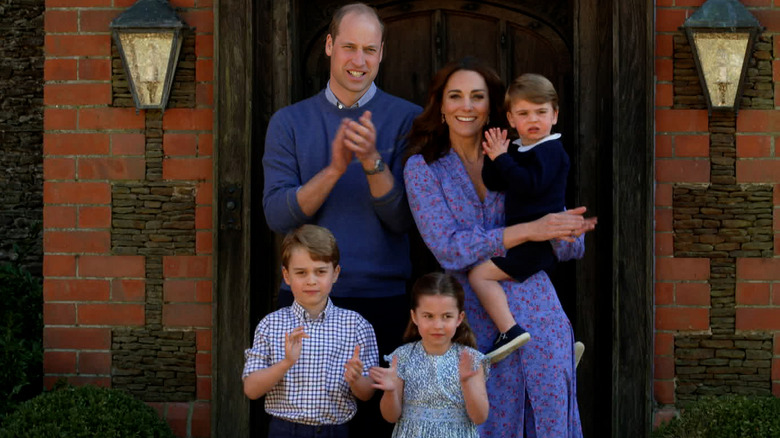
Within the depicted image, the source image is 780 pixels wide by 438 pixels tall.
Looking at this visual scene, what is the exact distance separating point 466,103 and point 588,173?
118 centimetres

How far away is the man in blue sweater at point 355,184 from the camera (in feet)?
11.6

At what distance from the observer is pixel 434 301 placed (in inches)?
123

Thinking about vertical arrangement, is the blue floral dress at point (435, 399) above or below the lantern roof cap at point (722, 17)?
below

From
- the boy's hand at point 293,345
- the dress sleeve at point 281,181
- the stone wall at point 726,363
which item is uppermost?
the dress sleeve at point 281,181

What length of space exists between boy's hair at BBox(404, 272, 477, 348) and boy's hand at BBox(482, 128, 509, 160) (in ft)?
1.46

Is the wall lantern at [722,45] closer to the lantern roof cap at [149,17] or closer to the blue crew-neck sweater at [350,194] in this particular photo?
the blue crew-neck sweater at [350,194]

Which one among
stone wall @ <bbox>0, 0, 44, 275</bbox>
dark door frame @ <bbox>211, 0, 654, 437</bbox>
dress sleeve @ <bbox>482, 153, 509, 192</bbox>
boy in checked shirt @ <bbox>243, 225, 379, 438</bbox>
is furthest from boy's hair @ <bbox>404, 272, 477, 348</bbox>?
stone wall @ <bbox>0, 0, 44, 275</bbox>

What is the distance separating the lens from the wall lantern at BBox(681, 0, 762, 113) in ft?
13.7

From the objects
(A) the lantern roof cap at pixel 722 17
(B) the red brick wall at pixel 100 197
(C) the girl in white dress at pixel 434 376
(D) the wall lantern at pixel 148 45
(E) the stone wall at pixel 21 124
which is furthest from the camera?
(E) the stone wall at pixel 21 124

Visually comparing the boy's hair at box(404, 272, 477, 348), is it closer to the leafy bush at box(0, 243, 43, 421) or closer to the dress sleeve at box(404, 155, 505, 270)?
the dress sleeve at box(404, 155, 505, 270)

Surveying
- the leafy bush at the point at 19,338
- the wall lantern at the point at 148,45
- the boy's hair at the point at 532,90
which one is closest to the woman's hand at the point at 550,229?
the boy's hair at the point at 532,90

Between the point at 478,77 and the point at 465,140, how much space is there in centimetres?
23

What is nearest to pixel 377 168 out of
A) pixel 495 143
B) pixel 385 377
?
pixel 495 143

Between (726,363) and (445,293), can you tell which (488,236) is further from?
(726,363)
